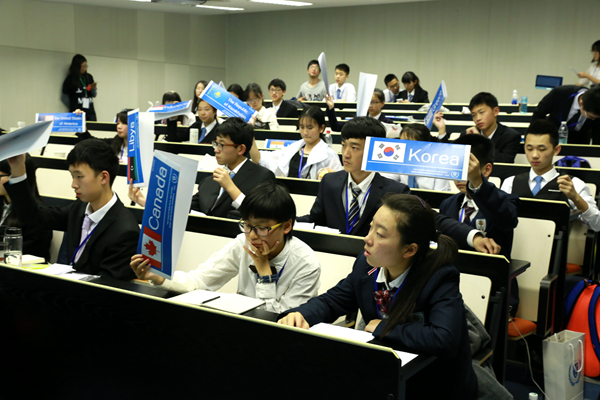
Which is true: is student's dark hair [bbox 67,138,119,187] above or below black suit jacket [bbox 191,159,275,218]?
above

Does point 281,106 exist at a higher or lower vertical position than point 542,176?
higher

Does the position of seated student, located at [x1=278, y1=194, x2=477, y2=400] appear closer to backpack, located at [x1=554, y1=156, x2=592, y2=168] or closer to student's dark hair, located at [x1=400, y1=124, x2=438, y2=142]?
student's dark hair, located at [x1=400, y1=124, x2=438, y2=142]

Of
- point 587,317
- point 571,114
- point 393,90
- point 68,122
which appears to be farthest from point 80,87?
point 587,317

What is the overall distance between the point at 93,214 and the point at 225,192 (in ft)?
3.73

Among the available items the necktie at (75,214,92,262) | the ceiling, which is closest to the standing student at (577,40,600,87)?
the ceiling

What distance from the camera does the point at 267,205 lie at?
6.90 ft

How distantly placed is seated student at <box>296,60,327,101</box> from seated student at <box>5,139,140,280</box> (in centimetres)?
762

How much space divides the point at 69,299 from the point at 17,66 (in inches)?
413

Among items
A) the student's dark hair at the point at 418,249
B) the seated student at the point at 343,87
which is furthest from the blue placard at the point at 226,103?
the seated student at the point at 343,87

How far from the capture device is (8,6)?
10180mm

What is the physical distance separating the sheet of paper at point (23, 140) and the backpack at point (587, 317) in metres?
2.66

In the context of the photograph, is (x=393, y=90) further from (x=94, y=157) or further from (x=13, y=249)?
(x=13, y=249)

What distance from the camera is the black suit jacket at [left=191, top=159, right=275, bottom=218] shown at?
357 centimetres

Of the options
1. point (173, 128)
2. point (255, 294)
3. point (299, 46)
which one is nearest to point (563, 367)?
point (255, 294)
